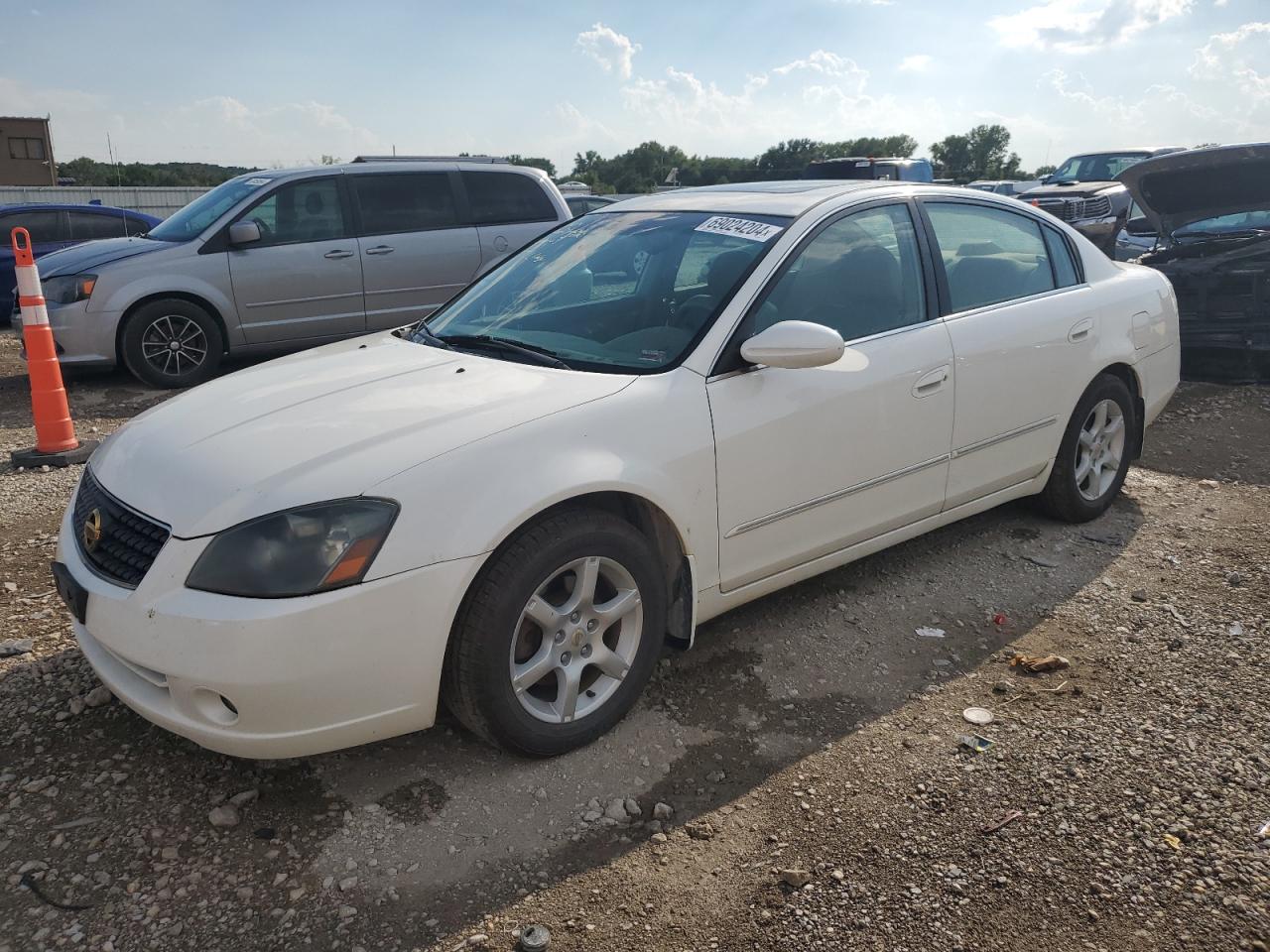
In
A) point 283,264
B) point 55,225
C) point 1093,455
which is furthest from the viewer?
point 55,225

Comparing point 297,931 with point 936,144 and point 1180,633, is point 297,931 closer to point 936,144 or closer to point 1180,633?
point 1180,633

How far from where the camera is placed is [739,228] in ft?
11.6

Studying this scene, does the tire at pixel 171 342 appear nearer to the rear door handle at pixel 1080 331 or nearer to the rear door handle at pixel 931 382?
the rear door handle at pixel 931 382

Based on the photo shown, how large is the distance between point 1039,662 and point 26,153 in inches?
1157

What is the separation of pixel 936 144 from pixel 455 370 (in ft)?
201

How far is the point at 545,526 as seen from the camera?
2.71 meters

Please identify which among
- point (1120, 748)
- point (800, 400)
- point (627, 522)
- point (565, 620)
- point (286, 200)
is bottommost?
point (1120, 748)

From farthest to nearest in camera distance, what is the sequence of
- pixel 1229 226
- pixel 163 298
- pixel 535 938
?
pixel 1229 226 → pixel 163 298 → pixel 535 938

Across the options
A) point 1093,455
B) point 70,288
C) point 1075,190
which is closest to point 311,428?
point 1093,455

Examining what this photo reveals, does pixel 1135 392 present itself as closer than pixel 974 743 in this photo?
No

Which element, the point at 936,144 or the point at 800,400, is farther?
the point at 936,144

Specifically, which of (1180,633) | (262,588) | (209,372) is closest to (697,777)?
(262,588)

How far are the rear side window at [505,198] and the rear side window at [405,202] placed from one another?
0.71 feet

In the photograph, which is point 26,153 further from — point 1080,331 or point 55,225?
point 1080,331
